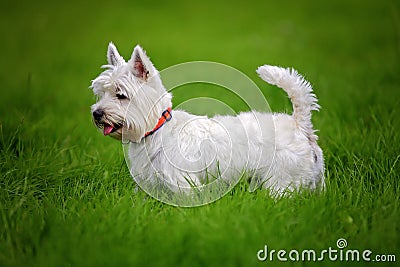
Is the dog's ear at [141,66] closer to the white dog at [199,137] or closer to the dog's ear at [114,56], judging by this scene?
the white dog at [199,137]

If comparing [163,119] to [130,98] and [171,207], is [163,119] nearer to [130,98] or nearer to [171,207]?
[130,98]

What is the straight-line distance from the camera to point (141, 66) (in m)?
Answer: 3.73

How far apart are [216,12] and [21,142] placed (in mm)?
11253

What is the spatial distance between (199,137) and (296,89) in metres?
0.84

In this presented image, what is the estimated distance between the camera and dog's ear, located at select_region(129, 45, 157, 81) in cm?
368

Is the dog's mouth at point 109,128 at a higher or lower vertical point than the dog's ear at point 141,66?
lower

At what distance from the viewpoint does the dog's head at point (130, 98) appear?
369 cm

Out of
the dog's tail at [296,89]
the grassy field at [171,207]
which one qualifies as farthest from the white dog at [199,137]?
the grassy field at [171,207]

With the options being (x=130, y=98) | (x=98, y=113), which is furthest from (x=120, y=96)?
(x=98, y=113)

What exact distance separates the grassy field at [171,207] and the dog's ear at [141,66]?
0.89 m

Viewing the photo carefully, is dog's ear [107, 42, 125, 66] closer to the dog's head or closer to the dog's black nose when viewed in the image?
the dog's head

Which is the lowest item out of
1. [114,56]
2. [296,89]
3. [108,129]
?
[108,129]

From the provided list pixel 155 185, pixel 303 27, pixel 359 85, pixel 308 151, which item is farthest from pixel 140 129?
pixel 303 27

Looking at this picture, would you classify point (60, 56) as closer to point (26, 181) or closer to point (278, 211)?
point (26, 181)
